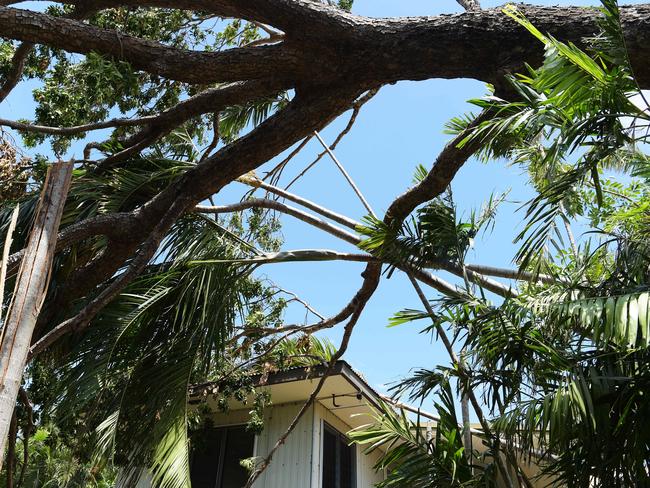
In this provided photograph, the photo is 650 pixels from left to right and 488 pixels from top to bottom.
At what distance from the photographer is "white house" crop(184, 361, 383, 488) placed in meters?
8.74

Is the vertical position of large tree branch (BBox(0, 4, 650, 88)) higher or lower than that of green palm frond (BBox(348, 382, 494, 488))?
higher

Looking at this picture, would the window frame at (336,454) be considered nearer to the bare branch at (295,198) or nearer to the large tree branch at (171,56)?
the bare branch at (295,198)

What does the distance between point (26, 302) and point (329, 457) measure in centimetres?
828

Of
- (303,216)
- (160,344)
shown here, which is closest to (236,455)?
(303,216)

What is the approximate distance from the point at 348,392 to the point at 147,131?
202 inches

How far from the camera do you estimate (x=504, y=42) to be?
161 inches

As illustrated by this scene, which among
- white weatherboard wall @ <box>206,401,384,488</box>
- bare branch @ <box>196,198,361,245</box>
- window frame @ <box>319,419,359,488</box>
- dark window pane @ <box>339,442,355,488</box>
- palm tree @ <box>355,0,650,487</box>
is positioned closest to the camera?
palm tree @ <box>355,0,650,487</box>

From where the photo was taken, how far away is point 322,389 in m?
9.02

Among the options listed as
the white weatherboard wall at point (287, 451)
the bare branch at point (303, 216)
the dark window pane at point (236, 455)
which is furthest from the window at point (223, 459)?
the bare branch at point (303, 216)

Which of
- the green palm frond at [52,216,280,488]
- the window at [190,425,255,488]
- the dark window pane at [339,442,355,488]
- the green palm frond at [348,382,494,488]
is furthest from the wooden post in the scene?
the dark window pane at [339,442,355,488]

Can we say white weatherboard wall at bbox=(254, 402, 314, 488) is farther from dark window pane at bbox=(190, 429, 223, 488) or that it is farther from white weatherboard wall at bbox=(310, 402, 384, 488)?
dark window pane at bbox=(190, 429, 223, 488)

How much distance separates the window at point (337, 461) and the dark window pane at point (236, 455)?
1088 millimetres

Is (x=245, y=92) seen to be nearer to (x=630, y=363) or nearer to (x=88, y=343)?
(x=88, y=343)

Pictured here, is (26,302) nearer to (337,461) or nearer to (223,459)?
(223,459)
